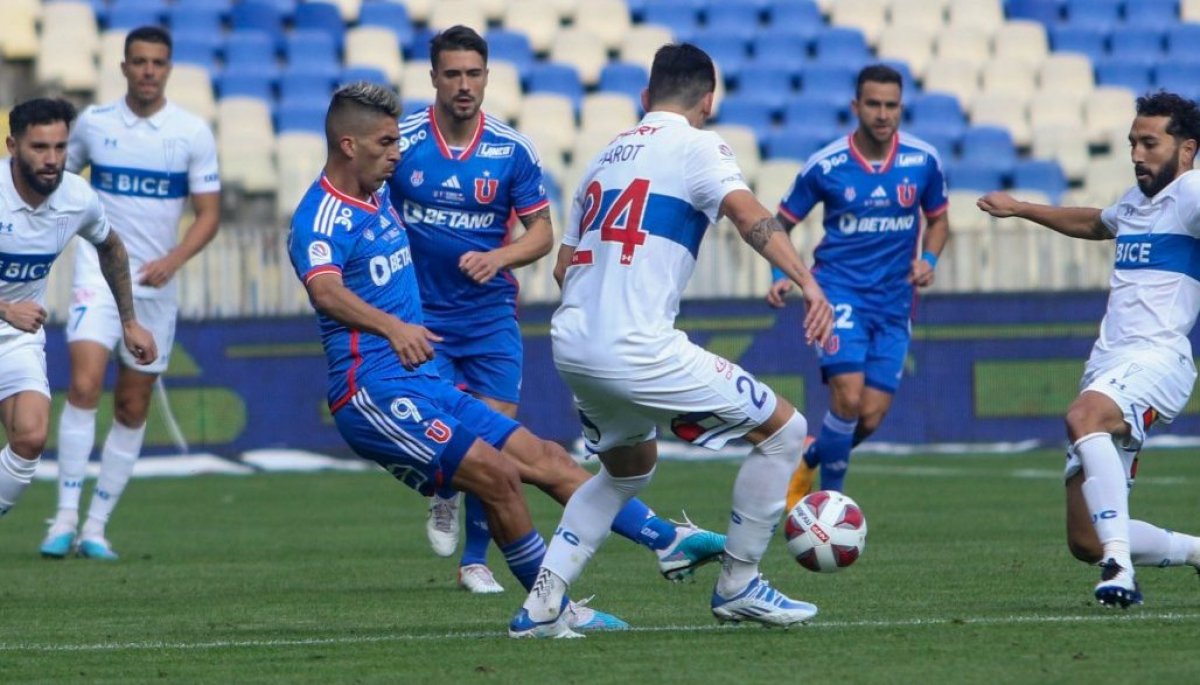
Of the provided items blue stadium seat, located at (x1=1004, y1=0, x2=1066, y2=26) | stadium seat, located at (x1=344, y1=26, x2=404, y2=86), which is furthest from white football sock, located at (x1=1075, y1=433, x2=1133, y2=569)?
blue stadium seat, located at (x1=1004, y1=0, x2=1066, y2=26)

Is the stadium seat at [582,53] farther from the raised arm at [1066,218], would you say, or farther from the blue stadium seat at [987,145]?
the raised arm at [1066,218]

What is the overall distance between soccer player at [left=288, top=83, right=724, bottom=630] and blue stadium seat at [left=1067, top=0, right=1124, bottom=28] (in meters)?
19.0

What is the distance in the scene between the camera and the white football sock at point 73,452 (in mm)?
11469

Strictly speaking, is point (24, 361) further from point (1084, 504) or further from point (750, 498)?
point (1084, 504)

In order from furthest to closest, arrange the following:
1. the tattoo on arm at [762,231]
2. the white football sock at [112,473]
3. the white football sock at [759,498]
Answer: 1. the white football sock at [112,473]
2. the white football sock at [759,498]
3. the tattoo on arm at [762,231]

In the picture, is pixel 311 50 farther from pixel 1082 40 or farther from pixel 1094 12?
pixel 1094 12

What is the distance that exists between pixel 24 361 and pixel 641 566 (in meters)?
3.25

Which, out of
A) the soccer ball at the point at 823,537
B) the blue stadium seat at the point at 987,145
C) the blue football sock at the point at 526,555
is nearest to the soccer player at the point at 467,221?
the blue football sock at the point at 526,555

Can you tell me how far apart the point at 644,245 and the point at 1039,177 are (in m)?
15.7

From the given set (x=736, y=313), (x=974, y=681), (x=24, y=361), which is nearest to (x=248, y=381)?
(x=736, y=313)

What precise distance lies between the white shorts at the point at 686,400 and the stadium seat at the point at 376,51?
16.1 m

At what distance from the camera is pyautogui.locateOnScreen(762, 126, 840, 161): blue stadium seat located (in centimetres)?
2223

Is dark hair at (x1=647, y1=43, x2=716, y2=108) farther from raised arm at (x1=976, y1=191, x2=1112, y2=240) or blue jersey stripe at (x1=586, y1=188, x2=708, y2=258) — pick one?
raised arm at (x1=976, y1=191, x2=1112, y2=240)

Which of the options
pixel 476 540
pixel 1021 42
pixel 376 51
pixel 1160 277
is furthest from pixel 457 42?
pixel 1021 42
